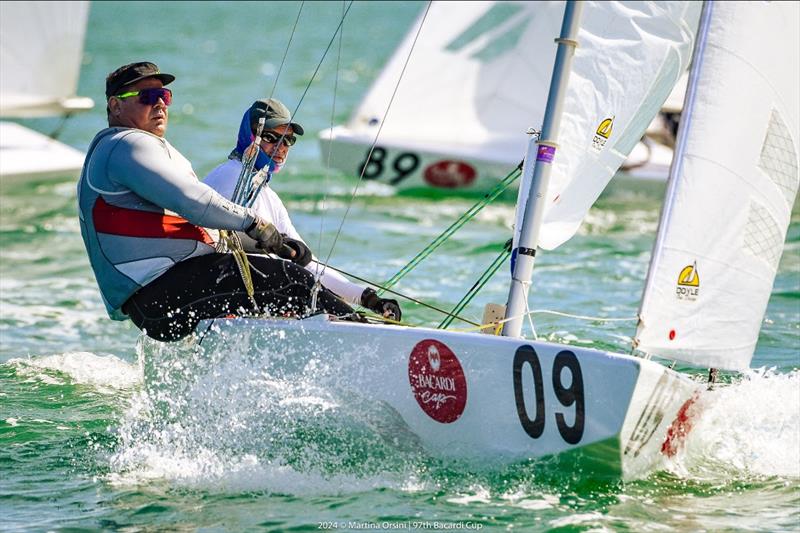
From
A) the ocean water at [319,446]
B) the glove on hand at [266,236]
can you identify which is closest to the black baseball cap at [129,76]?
the glove on hand at [266,236]

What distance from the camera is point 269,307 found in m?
4.20

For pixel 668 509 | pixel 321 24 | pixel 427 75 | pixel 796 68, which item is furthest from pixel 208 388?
pixel 321 24

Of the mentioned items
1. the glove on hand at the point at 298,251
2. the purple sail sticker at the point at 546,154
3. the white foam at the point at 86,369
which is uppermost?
the purple sail sticker at the point at 546,154

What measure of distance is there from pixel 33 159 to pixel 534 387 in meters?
6.30

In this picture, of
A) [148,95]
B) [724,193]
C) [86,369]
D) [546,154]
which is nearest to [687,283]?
[724,193]

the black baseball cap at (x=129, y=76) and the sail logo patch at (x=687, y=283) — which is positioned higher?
the black baseball cap at (x=129, y=76)

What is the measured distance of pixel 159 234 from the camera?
4086 millimetres

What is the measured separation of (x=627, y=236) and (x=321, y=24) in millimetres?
32651

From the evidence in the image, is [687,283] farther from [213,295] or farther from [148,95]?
[148,95]

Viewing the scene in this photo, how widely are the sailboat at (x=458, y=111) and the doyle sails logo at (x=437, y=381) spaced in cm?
617

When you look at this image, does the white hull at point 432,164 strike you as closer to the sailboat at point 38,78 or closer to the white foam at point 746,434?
the sailboat at point 38,78

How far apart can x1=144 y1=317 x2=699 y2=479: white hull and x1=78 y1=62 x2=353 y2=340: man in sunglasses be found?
0.16m

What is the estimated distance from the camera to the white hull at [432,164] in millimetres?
9953

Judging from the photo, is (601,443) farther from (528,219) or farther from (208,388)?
(208,388)
